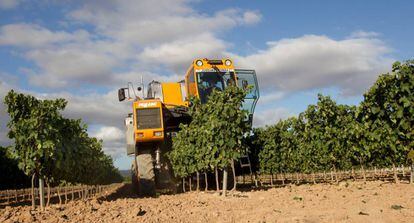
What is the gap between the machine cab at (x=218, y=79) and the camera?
15844mm

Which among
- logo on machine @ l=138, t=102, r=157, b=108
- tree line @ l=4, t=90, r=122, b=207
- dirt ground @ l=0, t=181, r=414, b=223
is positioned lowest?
dirt ground @ l=0, t=181, r=414, b=223

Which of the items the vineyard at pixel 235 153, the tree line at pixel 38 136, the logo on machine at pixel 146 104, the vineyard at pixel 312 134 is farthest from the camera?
the logo on machine at pixel 146 104

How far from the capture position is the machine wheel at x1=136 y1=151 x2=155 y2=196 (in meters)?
16.3

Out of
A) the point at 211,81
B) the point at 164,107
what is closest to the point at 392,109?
the point at 211,81

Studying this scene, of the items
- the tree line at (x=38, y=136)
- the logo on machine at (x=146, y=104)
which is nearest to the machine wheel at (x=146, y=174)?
the logo on machine at (x=146, y=104)

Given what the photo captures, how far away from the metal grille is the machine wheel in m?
1.72

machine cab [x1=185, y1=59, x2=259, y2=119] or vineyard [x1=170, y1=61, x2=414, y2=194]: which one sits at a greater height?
machine cab [x1=185, y1=59, x2=259, y2=119]

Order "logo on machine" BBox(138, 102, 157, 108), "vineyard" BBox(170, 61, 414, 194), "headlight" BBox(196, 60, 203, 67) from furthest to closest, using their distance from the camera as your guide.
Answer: "headlight" BBox(196, 60, 203, 67) → "logo on machine" BBox(138, 102, 157, 108) → "vineyard" BBox(170, 61, 414, 194)

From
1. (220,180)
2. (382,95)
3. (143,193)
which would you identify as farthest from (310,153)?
(143,193)

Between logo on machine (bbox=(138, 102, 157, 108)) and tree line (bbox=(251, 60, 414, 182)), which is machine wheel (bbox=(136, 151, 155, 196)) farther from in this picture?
tree line (bbox=(251, 60, 414, 182))

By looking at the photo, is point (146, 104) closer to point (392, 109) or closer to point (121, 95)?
point (121, 95)

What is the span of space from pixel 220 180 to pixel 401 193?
8.91 meters

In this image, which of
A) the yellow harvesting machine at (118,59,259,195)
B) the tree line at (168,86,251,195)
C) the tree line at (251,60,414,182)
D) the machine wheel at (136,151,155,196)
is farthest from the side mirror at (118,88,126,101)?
the tree line at (251,60,414,182)

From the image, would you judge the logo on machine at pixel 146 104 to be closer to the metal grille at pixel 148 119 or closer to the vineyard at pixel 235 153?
the metal grille at pixel 148 119
